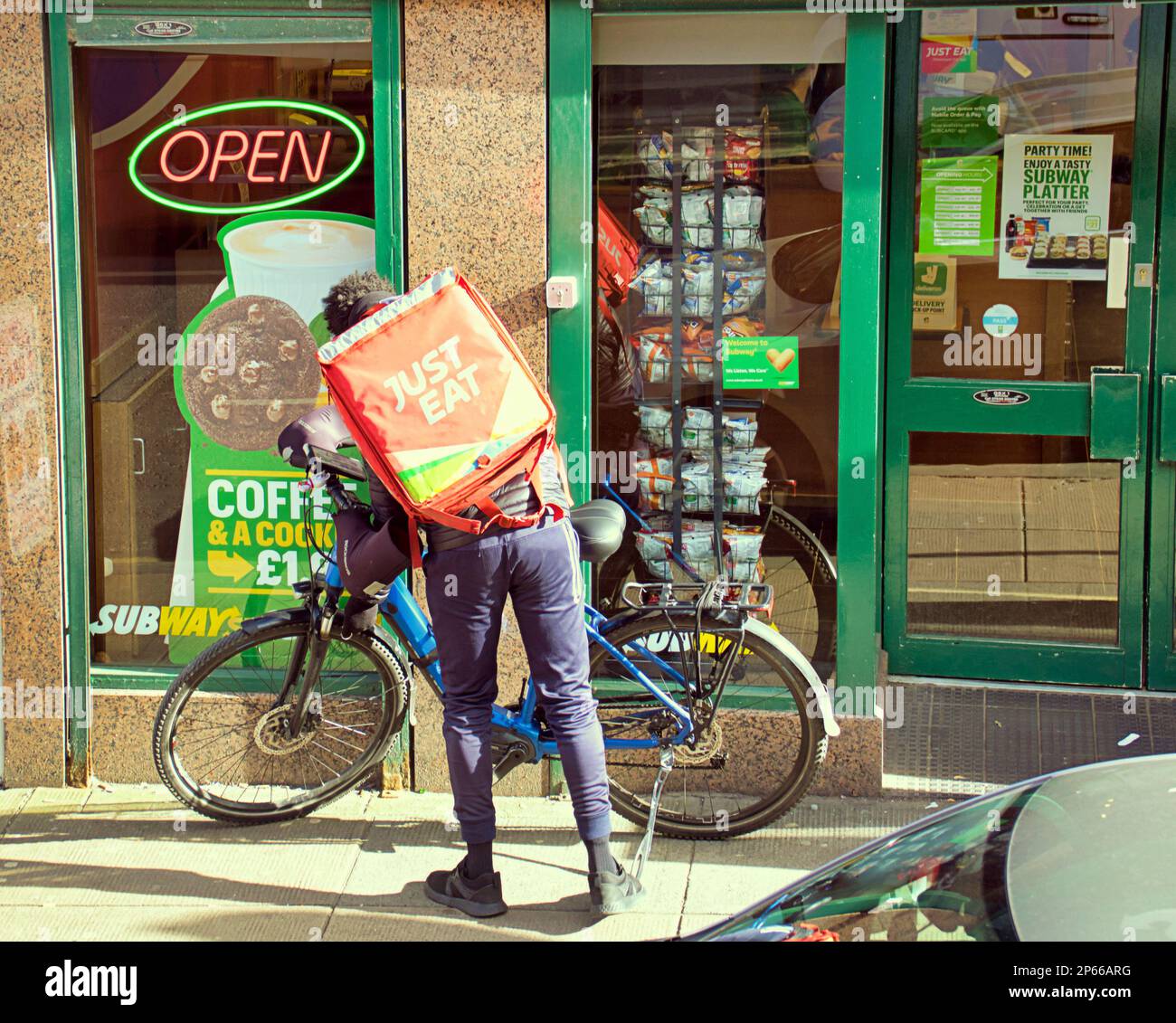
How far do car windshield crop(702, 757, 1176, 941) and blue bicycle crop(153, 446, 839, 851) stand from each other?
204 cm

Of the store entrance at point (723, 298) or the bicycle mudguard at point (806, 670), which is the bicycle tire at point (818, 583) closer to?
the store entrance at point (723, 298)

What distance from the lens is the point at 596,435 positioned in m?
5.59

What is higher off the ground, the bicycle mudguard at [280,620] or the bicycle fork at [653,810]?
Result: the bicycle mudguard at [280,620]

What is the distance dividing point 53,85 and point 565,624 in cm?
281

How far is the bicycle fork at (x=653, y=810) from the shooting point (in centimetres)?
482

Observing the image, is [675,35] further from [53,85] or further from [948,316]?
[53,85]

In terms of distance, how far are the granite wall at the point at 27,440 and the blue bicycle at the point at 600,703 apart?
0.65 meters

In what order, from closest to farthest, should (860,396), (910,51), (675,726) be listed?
(675,726), (860,396), (910,51)

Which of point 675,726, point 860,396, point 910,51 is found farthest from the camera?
point 910,51

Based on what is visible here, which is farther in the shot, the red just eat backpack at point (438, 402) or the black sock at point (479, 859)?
the black sock at point (479, 859)

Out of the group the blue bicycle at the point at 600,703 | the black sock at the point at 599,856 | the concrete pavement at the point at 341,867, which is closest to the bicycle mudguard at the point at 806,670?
the blue bicycle at the point at 600,703

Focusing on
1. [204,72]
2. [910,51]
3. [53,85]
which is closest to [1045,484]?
[910,51]

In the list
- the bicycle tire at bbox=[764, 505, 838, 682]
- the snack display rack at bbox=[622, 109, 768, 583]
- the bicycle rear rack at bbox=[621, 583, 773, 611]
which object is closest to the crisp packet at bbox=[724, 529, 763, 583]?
the snack display rack at bbox=[622, 109, 768, 583]

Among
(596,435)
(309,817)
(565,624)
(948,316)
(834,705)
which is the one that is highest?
(948,316)
